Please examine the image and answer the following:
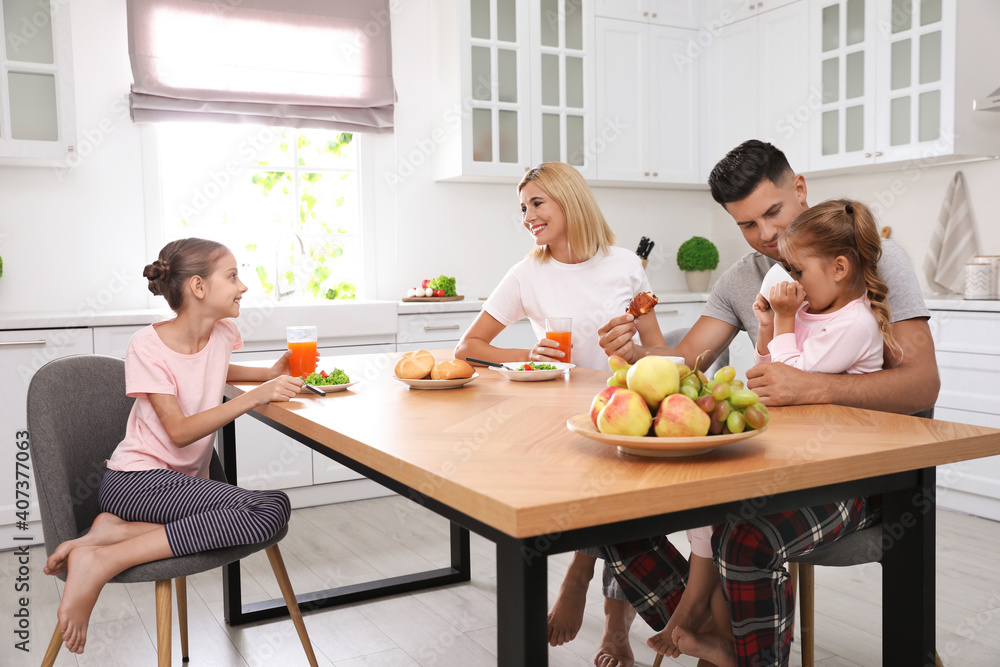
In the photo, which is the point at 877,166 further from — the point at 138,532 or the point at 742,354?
the point at 138,532

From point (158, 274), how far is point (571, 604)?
1.29 meters

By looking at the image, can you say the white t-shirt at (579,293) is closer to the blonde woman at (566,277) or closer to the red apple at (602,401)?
the blonde woman at (566,277)

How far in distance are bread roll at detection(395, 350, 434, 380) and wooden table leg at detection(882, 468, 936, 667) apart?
981 millimetres

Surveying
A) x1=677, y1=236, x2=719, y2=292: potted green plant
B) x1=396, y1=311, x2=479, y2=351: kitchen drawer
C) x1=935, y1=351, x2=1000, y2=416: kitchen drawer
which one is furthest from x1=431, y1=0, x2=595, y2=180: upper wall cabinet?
x1=935, y1=351, x2=1000, y2=416: kitchen drawer

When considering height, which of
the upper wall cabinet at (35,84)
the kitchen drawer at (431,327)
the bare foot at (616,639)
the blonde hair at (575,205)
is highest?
the upper wall cabinet at (35,84)

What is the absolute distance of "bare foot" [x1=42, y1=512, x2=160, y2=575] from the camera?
155 centimetres

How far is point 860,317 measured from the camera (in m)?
1.57

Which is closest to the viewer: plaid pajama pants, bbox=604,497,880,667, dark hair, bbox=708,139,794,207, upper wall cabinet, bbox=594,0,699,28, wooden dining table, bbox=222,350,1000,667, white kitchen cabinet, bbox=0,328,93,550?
wooden dining table, bbox=222,350,1000,667

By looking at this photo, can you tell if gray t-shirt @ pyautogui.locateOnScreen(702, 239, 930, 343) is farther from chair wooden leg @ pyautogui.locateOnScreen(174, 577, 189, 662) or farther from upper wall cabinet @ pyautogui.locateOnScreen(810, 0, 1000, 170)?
upper wall cabinet @ pyautogui.locateOnScreen(810, 0, 1000, 170)

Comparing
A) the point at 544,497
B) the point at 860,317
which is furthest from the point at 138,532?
the point at 860,317

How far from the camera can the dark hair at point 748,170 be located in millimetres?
2039

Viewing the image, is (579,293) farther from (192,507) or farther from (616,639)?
(192,507)

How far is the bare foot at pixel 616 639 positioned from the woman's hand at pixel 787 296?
898mm

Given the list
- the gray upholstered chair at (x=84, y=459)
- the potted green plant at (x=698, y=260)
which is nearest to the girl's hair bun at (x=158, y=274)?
the gray upholstered chair at (x=84, y=459)
